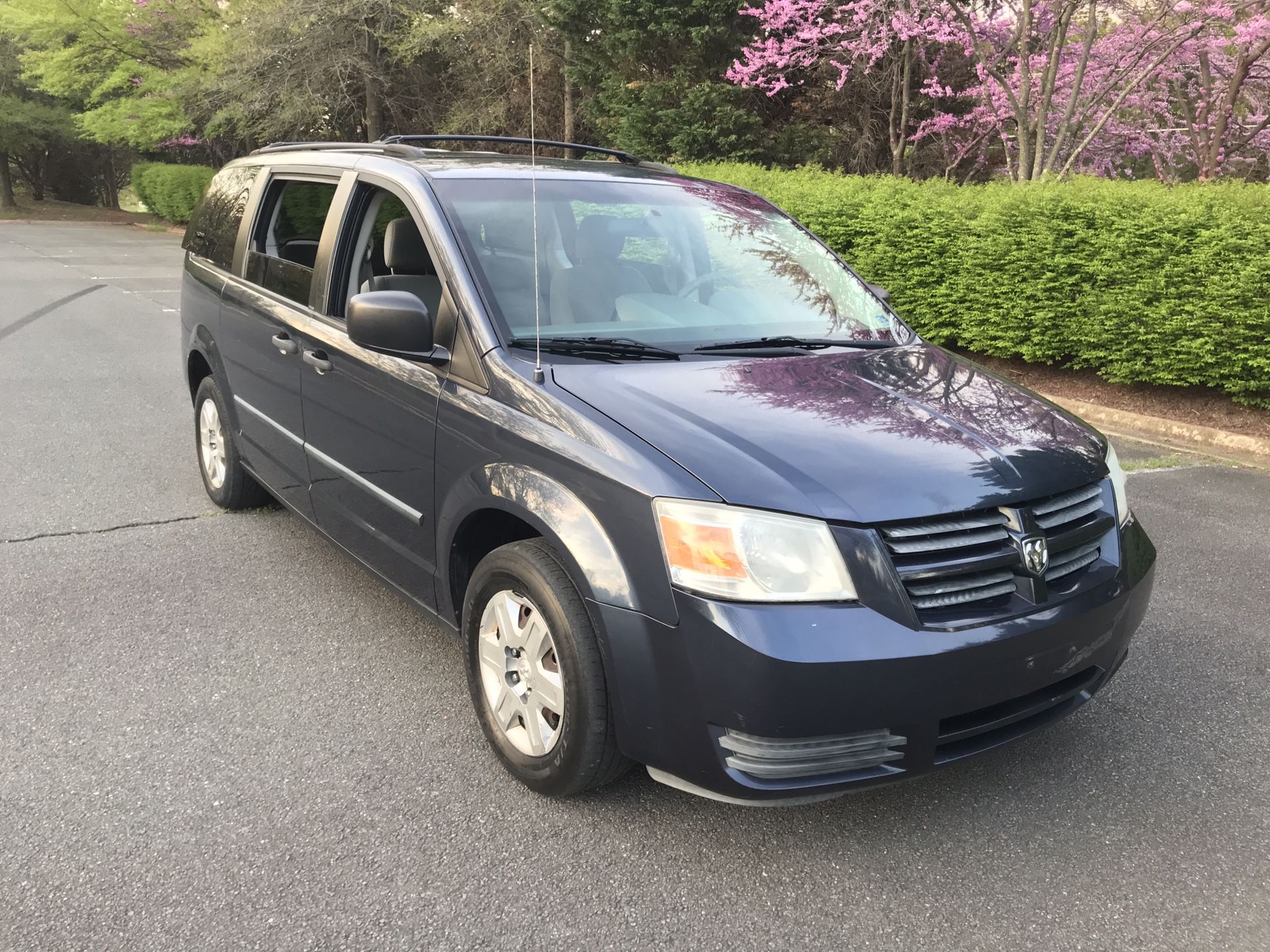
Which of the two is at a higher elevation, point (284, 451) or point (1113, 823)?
point (284, 451)

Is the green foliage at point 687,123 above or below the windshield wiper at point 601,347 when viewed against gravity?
above

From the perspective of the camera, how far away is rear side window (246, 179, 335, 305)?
158 inches

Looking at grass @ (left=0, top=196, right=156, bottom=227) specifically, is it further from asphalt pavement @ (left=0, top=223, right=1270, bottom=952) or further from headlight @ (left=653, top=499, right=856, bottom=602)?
headlight @ (left=653, top=499, right=856, bottom=602)

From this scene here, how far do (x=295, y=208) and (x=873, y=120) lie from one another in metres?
15.8

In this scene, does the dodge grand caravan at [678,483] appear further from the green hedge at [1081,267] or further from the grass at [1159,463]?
the green hedge at [1081,267]

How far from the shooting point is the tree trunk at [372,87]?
25.3 metres

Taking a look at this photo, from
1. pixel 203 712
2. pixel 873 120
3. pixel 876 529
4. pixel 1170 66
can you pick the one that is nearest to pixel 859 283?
pixel 876 529

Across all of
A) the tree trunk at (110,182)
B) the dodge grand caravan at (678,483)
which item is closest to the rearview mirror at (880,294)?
the dodge grand caravan at (678,483)

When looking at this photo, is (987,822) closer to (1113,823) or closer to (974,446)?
(1113,823)

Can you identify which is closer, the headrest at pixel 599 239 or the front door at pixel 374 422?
the front door at pixel 374 422

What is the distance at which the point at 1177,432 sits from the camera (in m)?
7.50

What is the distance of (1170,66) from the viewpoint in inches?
574

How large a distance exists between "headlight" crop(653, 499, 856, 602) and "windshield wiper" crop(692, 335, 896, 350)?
1.00m

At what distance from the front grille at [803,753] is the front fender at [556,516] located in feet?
1.34
